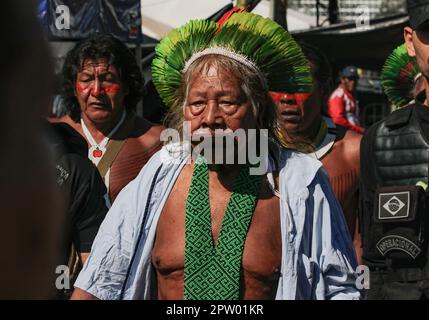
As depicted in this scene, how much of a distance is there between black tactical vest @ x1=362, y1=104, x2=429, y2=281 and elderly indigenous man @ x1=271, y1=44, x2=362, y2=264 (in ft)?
4.54

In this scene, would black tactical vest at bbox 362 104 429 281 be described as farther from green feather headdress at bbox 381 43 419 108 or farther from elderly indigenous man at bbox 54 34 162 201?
elderly indigenous man at bbox 54 34 162 201

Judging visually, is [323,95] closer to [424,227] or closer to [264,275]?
[424,227]

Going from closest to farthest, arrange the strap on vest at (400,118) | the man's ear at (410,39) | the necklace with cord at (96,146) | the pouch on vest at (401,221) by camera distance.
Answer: the pouch on vest at (401,221) → the strap on vest at (400,118) → the man's ear at (410,39) → the necklace with cord at (96,146)

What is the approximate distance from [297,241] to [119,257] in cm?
63

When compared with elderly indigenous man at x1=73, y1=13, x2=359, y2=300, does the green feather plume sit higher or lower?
higher

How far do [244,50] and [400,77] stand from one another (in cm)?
227

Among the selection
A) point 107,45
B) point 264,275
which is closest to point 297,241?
point 264,275

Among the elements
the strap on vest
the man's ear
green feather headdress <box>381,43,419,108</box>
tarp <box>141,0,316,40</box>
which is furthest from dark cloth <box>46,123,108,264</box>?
tarp <box>141,0,316,40</box>

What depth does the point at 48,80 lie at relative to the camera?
94 cm

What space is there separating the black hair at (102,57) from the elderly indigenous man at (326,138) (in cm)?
126

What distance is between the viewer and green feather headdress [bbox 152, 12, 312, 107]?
4.25m

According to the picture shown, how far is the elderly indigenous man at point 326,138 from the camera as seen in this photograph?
6312mm

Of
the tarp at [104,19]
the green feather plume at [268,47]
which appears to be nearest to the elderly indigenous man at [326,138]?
the green feather plume at [268,47]

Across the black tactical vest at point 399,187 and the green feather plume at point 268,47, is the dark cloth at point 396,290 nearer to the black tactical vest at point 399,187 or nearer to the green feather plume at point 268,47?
the black tactical vest at point 399,187
